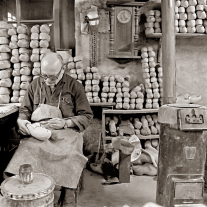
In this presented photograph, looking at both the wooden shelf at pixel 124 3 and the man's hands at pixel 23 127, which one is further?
the wooden shelf at pixel 124 3

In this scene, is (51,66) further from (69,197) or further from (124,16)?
(124,16)

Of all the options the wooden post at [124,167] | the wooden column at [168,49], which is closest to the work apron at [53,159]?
the wooden post at [124,167]

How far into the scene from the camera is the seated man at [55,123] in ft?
8.66

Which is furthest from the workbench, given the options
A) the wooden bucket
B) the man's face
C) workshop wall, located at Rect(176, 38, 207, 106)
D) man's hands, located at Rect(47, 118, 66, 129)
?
workshop wall, located at Rect(176, 38, 207, 106)

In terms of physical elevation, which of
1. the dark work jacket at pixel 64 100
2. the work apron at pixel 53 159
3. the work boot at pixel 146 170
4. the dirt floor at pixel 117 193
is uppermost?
the dark work jacket at pixel 64 100

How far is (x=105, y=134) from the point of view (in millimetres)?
4840

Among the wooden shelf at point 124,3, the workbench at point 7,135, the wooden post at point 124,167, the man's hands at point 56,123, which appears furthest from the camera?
the wooden shelf at point 124,3

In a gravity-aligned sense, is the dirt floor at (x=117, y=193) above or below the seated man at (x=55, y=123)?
below

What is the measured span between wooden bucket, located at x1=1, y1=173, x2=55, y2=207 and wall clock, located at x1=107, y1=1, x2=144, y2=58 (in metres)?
3.49

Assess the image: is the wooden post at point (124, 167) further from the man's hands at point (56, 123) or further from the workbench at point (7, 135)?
the workbench at point (7, 135)

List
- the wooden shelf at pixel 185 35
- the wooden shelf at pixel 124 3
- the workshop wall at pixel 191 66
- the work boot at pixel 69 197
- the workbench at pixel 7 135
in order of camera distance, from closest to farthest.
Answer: the work boot at pixel 69 197
the workbench at pixel 7 135
the wooden shelf at pixel 124 3
the wooden shelf at pixel 185 35
the workshop wall at pixel 191 66

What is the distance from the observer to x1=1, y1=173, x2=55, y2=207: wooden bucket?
1.80 meters

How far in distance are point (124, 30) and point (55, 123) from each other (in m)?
2.80

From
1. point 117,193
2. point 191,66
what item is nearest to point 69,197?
point 117,193
